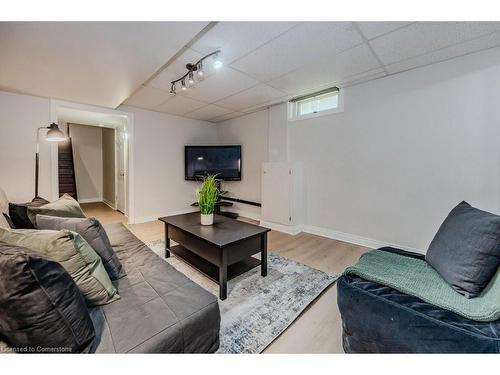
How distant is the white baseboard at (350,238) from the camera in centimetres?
281

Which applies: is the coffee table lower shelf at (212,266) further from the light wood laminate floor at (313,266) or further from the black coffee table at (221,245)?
the light wood laminate floor at (313,266)

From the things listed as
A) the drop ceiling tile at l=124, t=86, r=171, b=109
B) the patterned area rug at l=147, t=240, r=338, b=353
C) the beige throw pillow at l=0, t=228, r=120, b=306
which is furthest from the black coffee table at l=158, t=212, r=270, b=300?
the drop ceiling tile at l=124, t=86, r=171, b=109

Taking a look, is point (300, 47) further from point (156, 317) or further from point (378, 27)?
point (156, 317)

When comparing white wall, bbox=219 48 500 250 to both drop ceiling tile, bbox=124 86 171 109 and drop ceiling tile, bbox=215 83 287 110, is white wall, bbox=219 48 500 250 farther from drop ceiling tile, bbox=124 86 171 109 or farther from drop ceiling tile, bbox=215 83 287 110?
drop ceiling tile, bbox=124 86 171 109

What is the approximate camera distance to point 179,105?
397 cm

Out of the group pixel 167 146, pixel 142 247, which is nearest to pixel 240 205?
pixel 167 146

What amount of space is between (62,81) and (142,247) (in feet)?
7.60

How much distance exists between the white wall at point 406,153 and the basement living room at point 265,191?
18mm

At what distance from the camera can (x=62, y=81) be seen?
258 cm

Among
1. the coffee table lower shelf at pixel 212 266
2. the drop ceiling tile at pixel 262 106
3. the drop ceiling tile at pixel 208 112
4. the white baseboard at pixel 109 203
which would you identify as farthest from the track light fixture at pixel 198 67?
the white baseboard at pixel 109 203

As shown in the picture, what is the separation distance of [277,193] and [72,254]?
3062 mm

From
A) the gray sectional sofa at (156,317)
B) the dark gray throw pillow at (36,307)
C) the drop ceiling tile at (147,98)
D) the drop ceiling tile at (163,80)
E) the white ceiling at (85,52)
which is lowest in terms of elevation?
the gray sectional sofa at (156,317)
